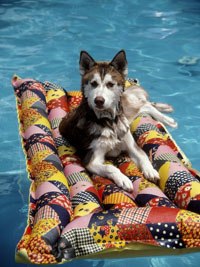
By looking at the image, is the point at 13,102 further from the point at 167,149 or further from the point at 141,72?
the point at 167,149

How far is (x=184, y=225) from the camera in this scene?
306cm

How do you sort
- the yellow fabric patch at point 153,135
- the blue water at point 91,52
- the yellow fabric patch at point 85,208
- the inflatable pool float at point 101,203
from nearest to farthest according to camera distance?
the inflatable pool float at point 101,203 < the yellow fabric patch at point 85,208 < the yellow fabric patch at point 153,135 < the blue water at point 91,52

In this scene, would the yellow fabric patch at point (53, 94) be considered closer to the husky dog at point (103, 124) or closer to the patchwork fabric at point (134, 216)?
the husky dog at point (103, 124)

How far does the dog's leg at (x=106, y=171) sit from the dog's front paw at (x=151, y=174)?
0.73 ft

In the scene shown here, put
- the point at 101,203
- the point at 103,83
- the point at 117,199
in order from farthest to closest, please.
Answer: the point at 103,83
the point at 101,203
the point at 117,199

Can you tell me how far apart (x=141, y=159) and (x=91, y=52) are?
4.86 metres

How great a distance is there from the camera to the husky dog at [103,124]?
381cm

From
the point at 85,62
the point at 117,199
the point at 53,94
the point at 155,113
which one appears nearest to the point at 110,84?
the point at 85,62

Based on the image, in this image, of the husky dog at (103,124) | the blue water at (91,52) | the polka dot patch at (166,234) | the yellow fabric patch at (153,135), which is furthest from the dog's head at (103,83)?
the blue water at (91,52)

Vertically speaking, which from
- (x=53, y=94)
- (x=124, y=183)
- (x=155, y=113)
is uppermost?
(x=53, y=94)

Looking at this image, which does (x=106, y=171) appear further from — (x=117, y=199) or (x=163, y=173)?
(x=163, y=173)

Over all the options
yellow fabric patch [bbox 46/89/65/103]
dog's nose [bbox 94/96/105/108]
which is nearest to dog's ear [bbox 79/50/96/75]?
dog's nose [bbox 94/96/105/108]

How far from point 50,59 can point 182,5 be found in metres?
5.02

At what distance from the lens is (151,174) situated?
152 inches
